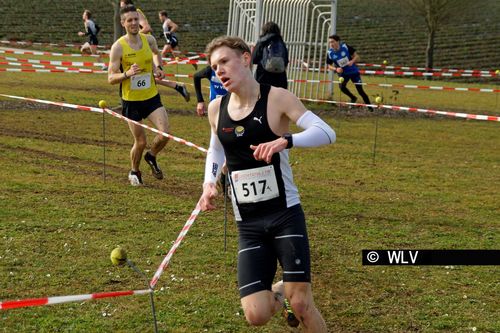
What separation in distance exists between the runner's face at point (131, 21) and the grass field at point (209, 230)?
2059mm

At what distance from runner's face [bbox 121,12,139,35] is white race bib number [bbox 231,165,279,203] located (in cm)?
545

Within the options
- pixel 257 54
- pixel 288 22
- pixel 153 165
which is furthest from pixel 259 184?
pixel 288 22

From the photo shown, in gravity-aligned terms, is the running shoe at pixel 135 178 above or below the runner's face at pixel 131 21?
below

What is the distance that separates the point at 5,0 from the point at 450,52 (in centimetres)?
2715

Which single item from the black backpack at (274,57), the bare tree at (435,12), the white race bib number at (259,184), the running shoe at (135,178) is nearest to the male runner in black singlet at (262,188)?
the white race bib number at (259,184)

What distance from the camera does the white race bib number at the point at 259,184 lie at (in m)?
4.90

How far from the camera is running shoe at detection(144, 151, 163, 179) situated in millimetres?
10898

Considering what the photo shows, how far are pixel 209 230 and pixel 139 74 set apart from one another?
8.84 feet

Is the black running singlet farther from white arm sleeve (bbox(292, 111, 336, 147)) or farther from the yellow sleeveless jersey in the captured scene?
the yellow sleeveless jersey

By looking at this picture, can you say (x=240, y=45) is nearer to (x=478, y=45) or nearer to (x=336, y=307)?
(x=336, y=307)

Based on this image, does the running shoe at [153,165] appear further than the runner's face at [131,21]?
Yes

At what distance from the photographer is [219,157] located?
210 inches

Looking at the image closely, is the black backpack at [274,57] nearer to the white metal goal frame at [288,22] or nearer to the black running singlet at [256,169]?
the black running singlet at [256,169]

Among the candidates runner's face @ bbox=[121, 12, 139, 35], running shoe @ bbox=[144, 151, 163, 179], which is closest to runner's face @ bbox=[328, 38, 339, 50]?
running shoe @ bbox=[144, 151, 163, 179]
